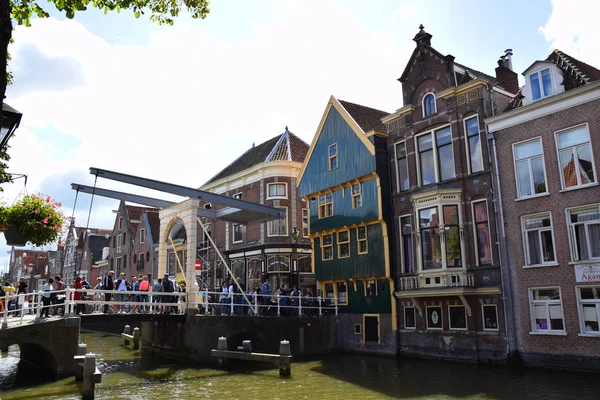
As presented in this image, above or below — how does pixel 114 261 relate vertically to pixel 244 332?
above

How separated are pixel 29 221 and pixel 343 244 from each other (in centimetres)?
1940

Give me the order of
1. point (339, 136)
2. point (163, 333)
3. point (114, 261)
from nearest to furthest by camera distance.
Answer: point (163, 333) < point (339, 136) < point (114, 261)

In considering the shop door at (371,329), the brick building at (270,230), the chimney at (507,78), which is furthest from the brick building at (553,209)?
the brick building at (270,230)

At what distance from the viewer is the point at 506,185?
68.7 feet

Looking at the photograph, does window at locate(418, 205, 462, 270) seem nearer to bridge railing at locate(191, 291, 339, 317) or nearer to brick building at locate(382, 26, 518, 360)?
brick building at locate(382, 26, 518, 360)

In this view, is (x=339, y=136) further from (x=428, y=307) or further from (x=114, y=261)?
(x=114, y=261)

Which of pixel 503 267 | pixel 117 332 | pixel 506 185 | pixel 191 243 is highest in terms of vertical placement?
pixel 506 185

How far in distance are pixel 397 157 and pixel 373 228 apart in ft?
12.7

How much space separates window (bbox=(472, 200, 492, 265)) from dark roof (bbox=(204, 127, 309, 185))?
1654cm

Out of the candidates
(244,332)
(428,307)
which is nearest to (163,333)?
(244,332)

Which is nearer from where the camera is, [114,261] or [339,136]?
[339,136]

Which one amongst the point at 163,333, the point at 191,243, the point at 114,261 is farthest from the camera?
the point at 114,261

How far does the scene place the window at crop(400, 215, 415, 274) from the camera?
80.9ft

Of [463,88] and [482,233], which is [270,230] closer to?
[482,233]
